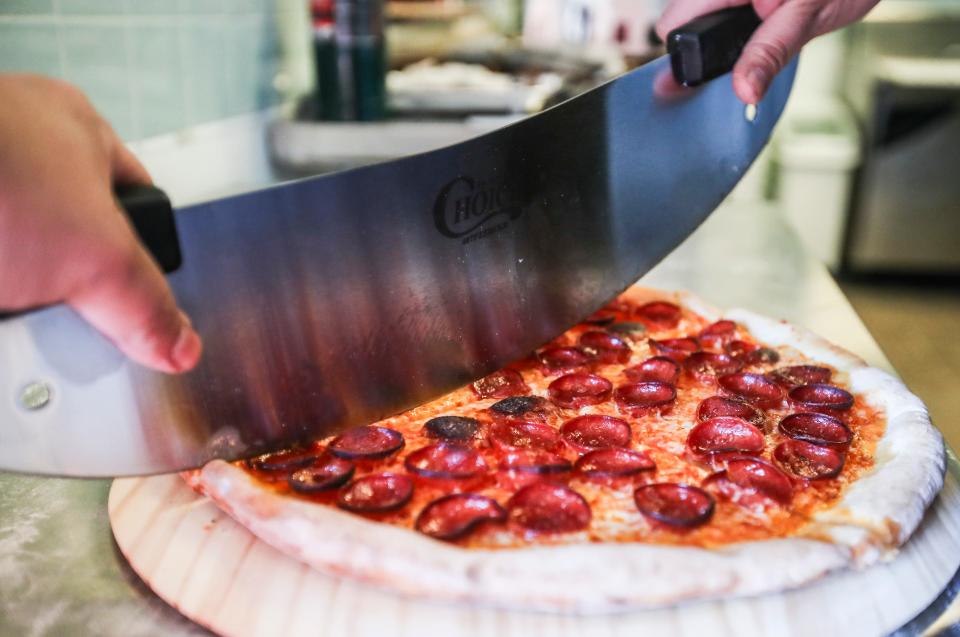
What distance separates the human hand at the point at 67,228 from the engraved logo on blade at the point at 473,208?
0.44 metres

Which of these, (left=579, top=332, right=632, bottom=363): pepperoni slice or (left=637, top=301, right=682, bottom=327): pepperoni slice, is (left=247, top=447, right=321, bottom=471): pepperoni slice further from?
(left=637, top=301, right=682, bottom=327): pepperoni slice

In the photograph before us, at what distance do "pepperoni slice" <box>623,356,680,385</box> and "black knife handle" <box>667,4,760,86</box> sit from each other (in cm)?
45

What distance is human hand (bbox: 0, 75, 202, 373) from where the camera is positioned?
0.62 meters

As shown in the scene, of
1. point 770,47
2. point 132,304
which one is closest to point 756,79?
point 770,47

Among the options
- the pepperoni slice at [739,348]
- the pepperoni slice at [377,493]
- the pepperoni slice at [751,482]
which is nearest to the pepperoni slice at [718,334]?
the pepperoni slice at [739,348]

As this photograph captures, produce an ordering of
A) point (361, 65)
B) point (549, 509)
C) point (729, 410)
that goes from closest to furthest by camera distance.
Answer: point (549, 509)
point (729, 410)
point (361, 65)

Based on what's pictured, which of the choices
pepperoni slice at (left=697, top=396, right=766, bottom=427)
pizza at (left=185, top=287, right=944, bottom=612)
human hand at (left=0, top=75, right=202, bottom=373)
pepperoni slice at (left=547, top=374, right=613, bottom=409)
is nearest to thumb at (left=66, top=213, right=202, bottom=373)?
human hand at (left=0, top=75, right=202, bottom=373)

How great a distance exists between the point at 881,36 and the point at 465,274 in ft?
16.7

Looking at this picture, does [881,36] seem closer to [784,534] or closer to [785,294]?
[785,294]

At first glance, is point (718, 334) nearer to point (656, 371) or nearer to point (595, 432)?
point (656, 371)

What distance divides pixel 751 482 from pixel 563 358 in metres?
0.43

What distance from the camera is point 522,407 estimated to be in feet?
3.97

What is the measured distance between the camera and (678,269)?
84.9 inches

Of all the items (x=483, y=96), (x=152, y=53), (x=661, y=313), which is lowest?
(x=661, y=313)
